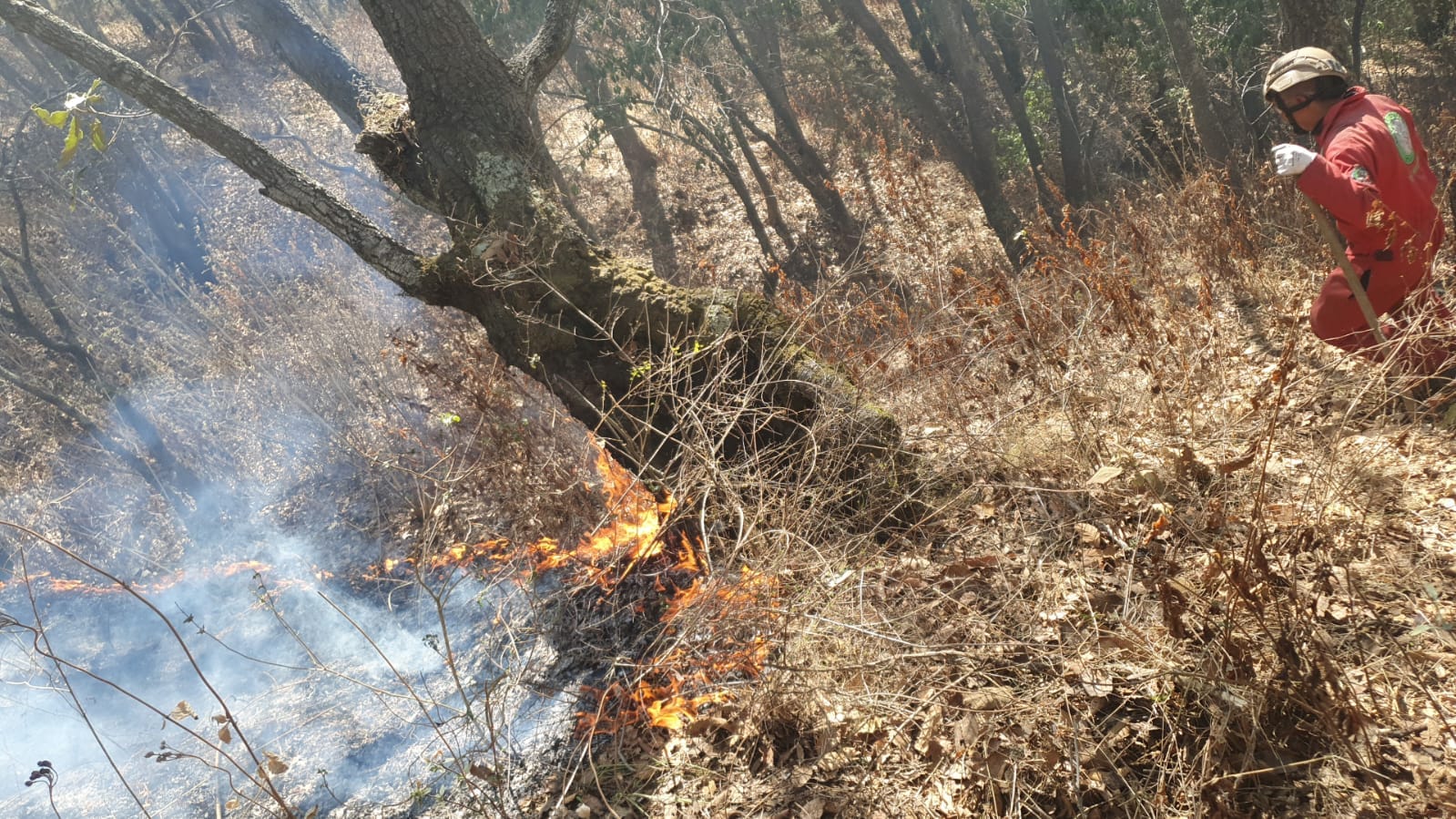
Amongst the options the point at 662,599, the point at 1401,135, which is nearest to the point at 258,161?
the point at 662,599

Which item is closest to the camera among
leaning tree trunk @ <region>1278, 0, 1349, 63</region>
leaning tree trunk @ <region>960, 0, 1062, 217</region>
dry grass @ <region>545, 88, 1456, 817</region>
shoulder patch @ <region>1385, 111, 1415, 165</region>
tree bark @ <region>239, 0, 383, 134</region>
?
dry grass @ <region>545, 88, 1456, 817</region>

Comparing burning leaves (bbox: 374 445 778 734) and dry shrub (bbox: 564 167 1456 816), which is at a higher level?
burning leaves (bbox: 374 445 778 734)

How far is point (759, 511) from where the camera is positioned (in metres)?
3.27

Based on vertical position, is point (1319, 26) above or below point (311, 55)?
below

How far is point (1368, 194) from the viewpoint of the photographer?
3.40 m

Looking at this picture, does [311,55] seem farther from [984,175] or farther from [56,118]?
[984,175]

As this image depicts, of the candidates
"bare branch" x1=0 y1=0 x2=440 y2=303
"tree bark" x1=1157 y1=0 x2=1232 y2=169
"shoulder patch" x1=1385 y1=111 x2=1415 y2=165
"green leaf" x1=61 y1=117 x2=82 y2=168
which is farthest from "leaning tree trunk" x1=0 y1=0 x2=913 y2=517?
"tree bark" x1=1157 y1=0 x2=1232 y2=169

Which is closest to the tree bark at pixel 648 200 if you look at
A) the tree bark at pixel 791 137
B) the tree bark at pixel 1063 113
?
the tree bark at pixel 791 137

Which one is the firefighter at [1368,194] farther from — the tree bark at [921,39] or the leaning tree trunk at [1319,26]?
the tree bark at [921,39]

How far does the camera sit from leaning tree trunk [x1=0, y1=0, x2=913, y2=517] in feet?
14.3

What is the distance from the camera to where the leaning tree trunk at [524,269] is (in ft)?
14.3

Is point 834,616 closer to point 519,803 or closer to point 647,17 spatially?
point 519,803

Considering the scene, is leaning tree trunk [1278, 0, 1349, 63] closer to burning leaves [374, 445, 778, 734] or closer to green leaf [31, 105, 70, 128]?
burning leaves [374, 445, 778, 734]

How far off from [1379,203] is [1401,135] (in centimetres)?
48
